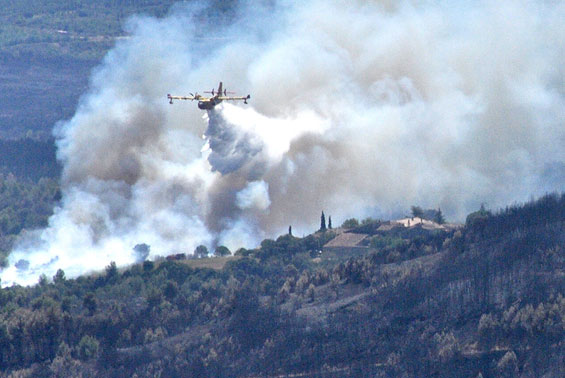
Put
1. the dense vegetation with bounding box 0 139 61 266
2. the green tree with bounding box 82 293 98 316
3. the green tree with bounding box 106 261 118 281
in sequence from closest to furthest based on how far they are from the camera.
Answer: the green tree with bounding box 82 293 98 316
the green tree with bounding box 106 261 118 281
the dense vegetation with bounding box 0 139 61 266

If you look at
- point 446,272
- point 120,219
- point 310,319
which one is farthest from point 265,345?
point 120,219

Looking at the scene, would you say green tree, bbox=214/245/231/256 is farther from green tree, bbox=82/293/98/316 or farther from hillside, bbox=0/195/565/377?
green tree, bbox=82/293/98/316

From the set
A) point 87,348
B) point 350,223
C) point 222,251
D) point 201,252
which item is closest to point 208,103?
point 222,251

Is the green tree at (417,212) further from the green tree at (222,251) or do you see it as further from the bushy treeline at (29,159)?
the bushy treeline at (29,159)

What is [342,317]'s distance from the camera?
3964 inches

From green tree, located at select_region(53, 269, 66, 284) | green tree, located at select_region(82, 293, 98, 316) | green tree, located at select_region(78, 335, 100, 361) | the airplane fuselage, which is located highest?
the airplane fuselage

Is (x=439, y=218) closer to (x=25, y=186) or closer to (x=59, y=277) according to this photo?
(x=59, y=277)

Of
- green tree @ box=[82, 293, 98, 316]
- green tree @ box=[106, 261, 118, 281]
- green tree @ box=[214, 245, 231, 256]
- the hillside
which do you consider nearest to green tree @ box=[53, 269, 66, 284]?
green tree @ box=[106, 261, 118, 281]

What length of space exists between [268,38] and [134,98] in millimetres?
18481

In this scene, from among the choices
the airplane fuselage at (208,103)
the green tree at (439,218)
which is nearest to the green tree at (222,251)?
the airplane fuselage at (208,103)

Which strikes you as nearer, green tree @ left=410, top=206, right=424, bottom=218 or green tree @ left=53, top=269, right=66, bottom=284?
green tree @ left=53, top=269, right=66, bottom=284

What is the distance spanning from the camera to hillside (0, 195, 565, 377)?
91.9 metres

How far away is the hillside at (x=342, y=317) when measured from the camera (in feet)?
301

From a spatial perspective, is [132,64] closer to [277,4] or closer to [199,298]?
[277,4]
